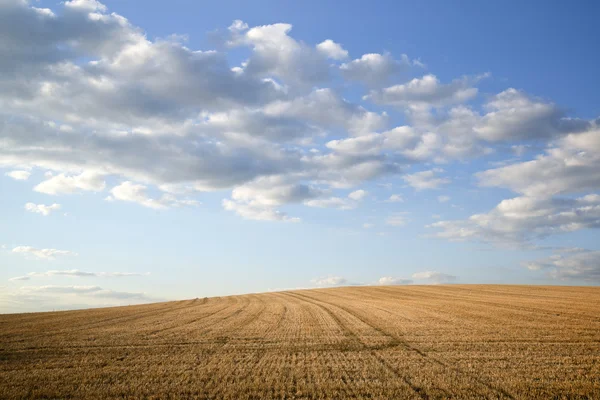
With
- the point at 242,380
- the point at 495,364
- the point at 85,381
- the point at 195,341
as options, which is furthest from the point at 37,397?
the point at 495,364

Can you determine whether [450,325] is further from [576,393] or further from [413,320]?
[576,393]

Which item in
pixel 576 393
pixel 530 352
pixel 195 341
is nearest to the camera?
pixel 576 393

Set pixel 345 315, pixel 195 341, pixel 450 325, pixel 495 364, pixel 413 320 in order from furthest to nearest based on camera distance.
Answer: pixel 345 315 → pixel 413 320 → pixel 450 325 → pixel 195 341 → pixel 495 364

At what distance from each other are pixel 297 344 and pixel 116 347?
24.9 ft

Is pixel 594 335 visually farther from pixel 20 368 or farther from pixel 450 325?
pixel 20 368

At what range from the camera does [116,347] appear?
Answer: 18172mm

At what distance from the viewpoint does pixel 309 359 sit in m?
15.0

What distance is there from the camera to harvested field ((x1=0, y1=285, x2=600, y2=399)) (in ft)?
37.1

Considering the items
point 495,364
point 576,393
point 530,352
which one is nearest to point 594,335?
point 530,352

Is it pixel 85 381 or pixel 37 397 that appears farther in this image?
pixel 85 381

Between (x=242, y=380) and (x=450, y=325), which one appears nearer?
(x=242, y=380)

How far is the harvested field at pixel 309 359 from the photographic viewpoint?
11312 mm

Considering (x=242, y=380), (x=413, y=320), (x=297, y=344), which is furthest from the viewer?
(x=413, y=320)

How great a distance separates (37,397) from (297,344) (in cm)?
978
